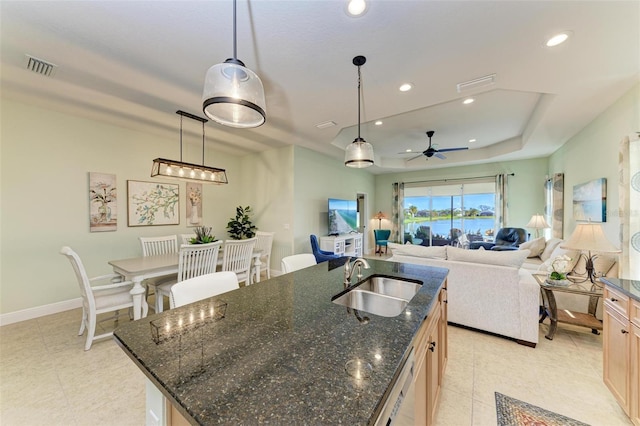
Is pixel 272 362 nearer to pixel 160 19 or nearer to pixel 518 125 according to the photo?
pixel 160 19

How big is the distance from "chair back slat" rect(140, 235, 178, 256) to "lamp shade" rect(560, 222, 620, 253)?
5.21m

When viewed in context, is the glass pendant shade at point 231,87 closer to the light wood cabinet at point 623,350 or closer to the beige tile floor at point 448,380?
the beige tile floor at point 448,380

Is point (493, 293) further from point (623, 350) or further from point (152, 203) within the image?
point (152, 203)

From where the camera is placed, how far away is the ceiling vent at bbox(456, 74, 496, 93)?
256 cm

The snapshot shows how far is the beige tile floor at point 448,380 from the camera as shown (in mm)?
1686

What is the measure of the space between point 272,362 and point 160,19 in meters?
2.44

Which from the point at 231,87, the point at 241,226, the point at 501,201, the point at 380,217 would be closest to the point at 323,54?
the point at 231,87

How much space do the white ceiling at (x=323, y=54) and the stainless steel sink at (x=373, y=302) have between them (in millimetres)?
2007

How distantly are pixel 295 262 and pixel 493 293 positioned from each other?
2190 millimetres

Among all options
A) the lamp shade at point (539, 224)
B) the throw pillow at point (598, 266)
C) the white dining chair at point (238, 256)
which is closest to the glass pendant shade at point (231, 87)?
the white dining chair at point (238, 256)

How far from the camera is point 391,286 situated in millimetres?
1841

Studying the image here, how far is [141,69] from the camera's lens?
241cm

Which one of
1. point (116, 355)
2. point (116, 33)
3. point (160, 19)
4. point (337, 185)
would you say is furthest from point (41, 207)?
point (337, 185)

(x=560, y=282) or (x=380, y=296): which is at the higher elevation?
(x=380, y=296)
